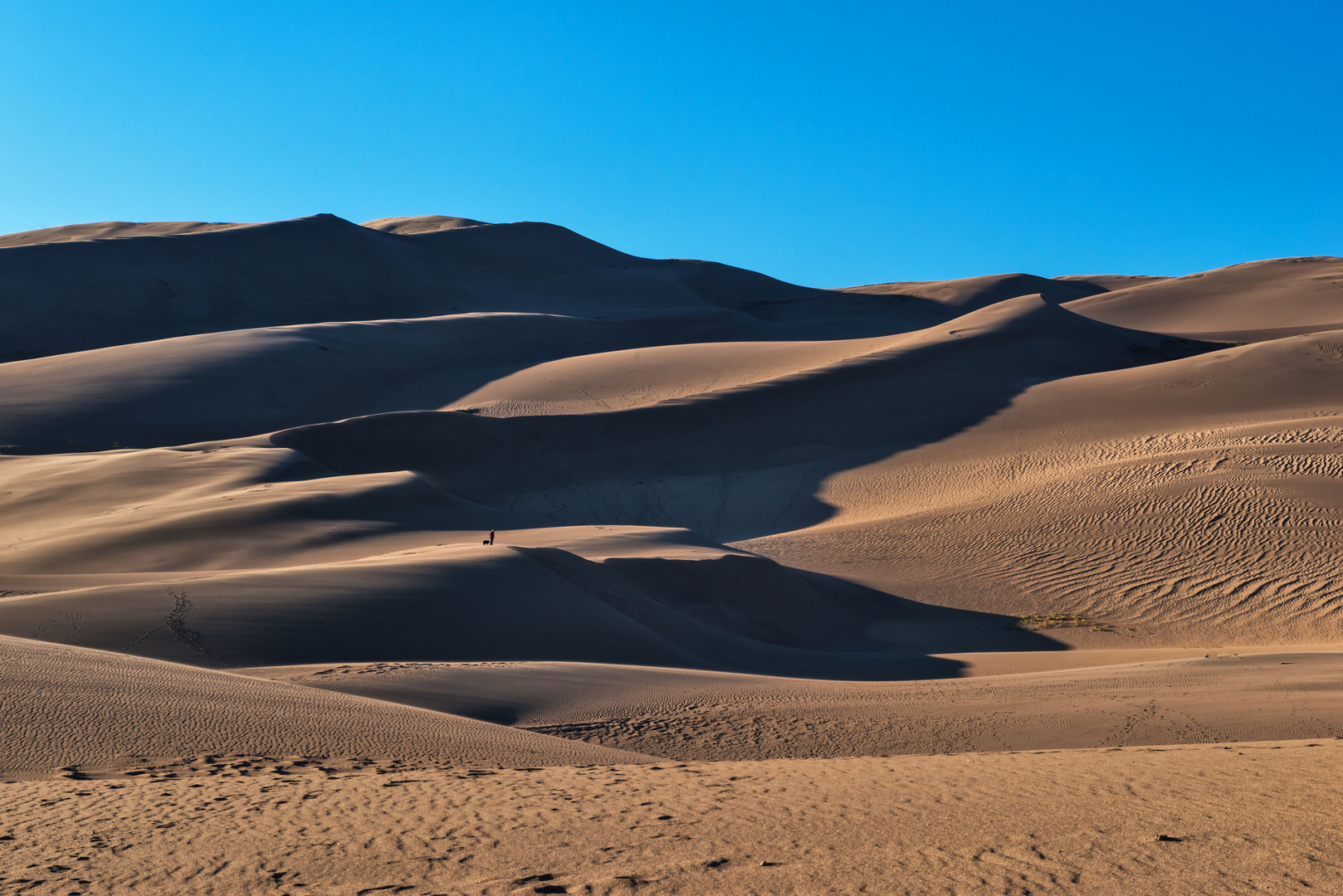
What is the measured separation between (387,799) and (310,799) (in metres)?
0.34

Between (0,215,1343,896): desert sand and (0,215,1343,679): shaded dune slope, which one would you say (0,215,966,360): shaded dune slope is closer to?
(0,215,1343,679): shaded dune slope

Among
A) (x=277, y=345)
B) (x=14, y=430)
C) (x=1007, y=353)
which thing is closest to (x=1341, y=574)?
(x=1007, y=353)

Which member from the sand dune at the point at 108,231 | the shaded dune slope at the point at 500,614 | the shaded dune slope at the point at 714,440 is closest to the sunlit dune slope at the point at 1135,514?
the shaded dune slope at the point at 714,440

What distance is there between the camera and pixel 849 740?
7.75m

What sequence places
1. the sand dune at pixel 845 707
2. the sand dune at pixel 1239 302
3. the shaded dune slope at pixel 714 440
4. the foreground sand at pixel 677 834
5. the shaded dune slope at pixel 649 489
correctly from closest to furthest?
the foreground sand at pixel 677 834 → the sand dune at pixel 845 707 → the shaded dune slope at pixel 649 489 → the shaded dune slope at pixel 714 440 → the sand dune at pixel 1239 302

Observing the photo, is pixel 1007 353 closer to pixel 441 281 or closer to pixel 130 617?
pixel 130 617

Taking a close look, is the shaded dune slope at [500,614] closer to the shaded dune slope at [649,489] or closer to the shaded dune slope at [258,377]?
the shaded dune slope at [649,489]

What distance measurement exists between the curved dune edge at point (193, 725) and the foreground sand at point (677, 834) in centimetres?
49

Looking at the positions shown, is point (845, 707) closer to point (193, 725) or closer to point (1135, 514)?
point (193, 725)

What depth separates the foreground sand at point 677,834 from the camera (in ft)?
12.3

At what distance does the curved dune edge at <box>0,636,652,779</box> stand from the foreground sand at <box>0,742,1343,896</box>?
0.49 m

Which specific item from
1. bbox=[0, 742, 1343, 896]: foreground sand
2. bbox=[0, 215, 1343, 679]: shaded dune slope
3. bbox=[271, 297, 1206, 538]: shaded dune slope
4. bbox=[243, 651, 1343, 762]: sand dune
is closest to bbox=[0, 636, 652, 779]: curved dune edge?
bbox=[0, 742, 1343, 896]: foreground sand

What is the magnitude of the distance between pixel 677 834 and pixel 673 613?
894 cm

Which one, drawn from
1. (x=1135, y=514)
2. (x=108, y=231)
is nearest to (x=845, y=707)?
(x=1135, y=514)
